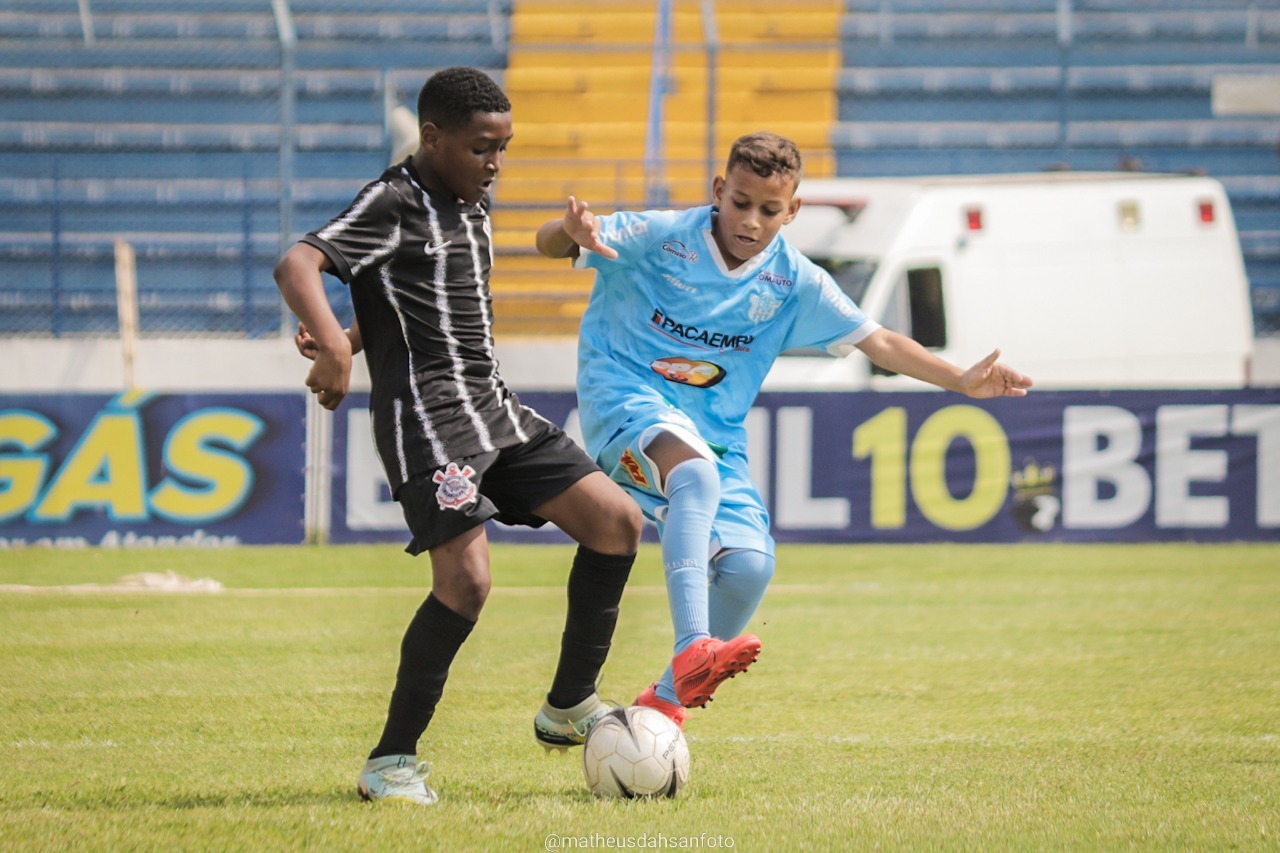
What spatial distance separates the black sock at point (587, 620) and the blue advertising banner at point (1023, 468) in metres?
7.84

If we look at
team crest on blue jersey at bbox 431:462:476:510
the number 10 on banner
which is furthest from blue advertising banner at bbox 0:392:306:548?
team crest on blue jersey at bbox 431:462:476:510

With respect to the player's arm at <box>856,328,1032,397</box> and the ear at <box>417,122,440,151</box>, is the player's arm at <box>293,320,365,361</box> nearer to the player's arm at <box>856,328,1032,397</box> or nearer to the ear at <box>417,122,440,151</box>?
the ear at <box>417,122,440,151</box>

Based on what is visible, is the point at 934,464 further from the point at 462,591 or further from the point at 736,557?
the point at 462,591

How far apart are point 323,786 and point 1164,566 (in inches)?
316

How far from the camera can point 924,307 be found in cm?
→ 1359

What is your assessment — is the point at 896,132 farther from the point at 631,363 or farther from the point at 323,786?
the point at 323,786

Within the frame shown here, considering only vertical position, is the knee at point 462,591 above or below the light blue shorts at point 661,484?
below

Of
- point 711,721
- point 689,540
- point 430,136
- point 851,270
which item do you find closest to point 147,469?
point 851,270

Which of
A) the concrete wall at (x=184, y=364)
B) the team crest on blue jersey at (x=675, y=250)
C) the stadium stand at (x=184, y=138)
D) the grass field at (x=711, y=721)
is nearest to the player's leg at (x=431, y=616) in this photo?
the grass field at (x=711, y=721)

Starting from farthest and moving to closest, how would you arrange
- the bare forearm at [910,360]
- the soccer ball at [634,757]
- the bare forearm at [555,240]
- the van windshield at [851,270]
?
the van windshield at [851,270] → the bare forearm at [910,360] → the bare forearm at [555,240] → the soccer ball at [634,757]

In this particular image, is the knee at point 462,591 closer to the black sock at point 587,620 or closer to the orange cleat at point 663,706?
the black sock at point 587,620

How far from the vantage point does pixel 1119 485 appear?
12578mm

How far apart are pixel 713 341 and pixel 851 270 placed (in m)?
8.73

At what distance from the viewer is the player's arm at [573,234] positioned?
4613 mm
